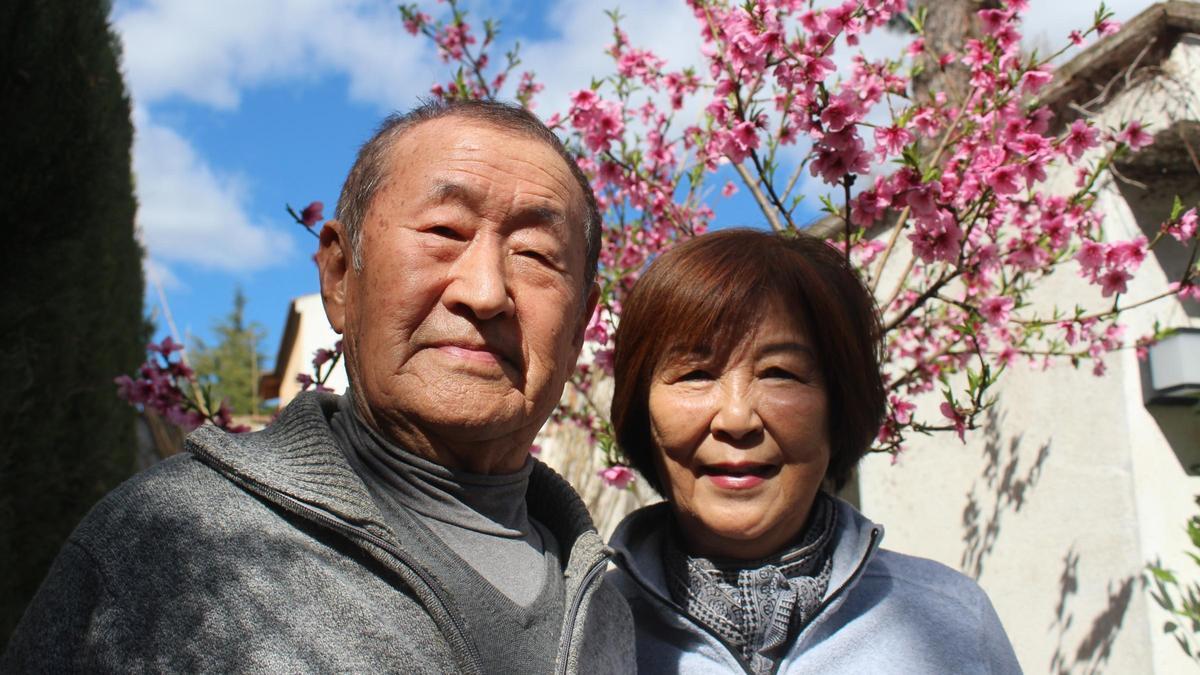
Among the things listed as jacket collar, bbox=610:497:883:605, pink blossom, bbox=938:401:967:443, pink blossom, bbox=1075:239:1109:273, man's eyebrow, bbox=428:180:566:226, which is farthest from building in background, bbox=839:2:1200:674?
man's eyebrow, bbox=428:180:566:226

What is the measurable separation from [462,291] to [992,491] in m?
3.42

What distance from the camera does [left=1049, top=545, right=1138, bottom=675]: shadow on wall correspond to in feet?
11.0

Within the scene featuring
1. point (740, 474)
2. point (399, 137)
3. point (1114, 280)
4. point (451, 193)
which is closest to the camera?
point (451, 193)

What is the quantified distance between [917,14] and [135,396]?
2.87 meters

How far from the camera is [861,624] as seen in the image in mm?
1852

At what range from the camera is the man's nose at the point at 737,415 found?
5.82ft

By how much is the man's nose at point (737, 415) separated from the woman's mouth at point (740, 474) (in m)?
0.06

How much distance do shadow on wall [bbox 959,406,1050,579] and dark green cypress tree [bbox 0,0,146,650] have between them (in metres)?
3.84

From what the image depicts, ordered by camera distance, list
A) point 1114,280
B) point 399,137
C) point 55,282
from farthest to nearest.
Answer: point 55,282 < point 1114,280 < point 399,137

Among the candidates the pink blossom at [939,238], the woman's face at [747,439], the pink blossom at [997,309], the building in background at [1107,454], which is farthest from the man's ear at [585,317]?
the building in background at [1107,454]

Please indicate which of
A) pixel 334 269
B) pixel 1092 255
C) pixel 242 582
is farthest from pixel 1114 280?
pixel 242 582

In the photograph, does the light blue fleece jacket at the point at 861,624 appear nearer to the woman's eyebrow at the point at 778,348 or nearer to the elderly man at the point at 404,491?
the elderly man at the point at 404,491

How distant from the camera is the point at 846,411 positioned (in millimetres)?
1950

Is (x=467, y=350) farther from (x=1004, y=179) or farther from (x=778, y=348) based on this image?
(x=1004, y=179)
